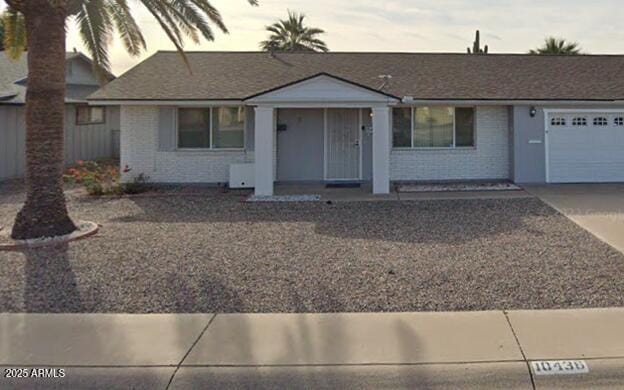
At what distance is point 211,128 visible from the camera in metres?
15.8

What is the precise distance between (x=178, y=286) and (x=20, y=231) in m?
4.32

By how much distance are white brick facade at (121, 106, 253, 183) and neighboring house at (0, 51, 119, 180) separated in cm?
147

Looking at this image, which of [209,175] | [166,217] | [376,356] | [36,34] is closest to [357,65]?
[209,175]

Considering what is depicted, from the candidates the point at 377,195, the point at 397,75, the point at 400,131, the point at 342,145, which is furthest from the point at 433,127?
the point at 377,195

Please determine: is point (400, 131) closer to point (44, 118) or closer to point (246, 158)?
point (246, 158)

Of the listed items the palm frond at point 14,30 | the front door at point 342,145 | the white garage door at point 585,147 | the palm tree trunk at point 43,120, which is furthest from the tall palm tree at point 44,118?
the white garage door at point 585,147

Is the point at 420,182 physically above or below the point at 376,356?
above

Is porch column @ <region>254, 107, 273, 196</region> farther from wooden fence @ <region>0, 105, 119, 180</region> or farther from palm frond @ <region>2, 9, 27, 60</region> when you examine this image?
wooden fence @ <region>0, 105, 119, 180</region>

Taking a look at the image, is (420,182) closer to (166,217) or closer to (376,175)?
(376,175)

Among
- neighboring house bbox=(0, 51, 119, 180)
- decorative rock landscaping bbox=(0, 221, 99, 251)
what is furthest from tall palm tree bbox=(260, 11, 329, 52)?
decorative rock landscaping bbox=(0, 221, 99, 251)

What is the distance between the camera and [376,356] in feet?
14.7

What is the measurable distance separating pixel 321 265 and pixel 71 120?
1797cm

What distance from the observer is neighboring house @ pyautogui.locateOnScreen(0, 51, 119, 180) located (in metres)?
17.8

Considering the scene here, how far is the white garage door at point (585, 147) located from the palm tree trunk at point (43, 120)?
13.5m
